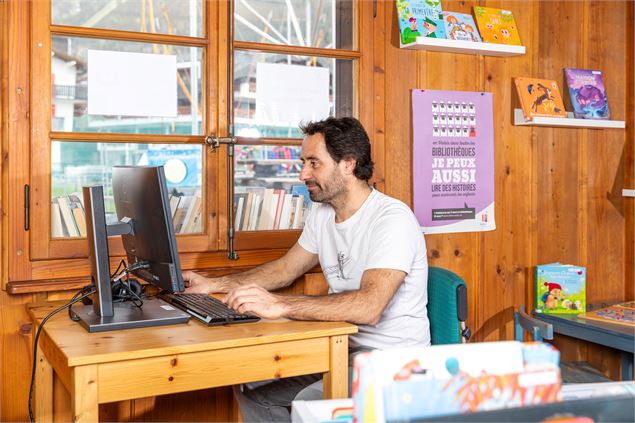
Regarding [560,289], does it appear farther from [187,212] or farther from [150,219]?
[150,219]

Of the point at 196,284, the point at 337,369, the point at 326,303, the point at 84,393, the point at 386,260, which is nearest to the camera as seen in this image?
the point at 84,393

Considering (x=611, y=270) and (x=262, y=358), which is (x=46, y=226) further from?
(x=611, y=270)

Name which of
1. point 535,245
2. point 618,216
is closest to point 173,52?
point 535,245

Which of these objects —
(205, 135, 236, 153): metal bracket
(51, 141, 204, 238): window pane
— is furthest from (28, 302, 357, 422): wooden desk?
(205, 135, 236, 153): metal bracket

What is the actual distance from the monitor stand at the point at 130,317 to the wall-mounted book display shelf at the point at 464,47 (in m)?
1.50

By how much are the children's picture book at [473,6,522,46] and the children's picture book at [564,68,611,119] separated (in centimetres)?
38

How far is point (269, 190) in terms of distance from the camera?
9.32ft

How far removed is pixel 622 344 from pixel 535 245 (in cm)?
66

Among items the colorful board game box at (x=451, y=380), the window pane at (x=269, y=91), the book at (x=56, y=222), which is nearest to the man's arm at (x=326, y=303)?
the book at (x=56, y=222)

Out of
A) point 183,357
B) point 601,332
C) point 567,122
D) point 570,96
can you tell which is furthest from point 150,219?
point 570,96

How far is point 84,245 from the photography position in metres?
2.50

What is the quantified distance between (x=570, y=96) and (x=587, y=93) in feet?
0.34

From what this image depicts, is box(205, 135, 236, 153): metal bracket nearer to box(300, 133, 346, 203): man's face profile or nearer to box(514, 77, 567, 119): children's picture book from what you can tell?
box(300, 133, 346, 203): man's face profile

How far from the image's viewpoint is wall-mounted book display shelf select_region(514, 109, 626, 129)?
320cm
